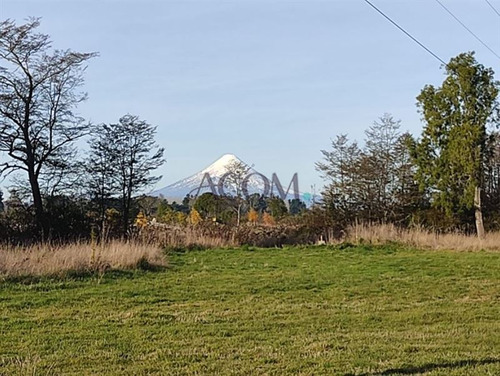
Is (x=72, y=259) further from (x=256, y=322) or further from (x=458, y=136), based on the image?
(x=458, y=136)

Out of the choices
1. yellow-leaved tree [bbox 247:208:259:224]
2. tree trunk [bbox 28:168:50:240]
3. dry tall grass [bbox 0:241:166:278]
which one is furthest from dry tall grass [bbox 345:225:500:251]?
tree trunk [bbox 28:168:50:240]

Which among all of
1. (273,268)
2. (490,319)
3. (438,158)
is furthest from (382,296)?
(438,158)

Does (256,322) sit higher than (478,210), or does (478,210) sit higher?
(478,210)

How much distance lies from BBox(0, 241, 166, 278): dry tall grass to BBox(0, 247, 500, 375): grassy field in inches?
19.9

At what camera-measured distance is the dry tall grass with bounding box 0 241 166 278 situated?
35.1 feet

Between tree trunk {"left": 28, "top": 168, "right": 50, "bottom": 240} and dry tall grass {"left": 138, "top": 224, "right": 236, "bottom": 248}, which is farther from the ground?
tree trunk {"left": 28, "top": 168, "right": 50, "bottom": 240}

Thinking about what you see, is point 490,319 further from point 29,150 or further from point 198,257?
point 29,150

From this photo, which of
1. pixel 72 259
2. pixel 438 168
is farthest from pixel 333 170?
pixel 72 259

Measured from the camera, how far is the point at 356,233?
70.8 ft

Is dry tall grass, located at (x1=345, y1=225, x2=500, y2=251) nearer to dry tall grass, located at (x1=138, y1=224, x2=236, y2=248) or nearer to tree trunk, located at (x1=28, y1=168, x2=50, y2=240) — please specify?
dry tall grass, located at (x1=138, y1=224, x2=236, y2=248)

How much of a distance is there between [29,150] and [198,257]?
6.43 metres

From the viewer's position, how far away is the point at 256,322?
22.6 ft

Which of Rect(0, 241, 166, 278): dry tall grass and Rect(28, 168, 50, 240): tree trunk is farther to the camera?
Rect(28, 168, 50, 240): tree trunk

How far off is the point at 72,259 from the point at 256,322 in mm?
5731
